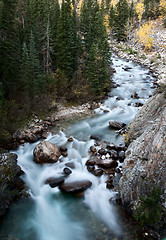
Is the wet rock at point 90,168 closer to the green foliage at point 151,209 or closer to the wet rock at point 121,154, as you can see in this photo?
the wet rock at point 121,154

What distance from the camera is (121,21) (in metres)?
61.5

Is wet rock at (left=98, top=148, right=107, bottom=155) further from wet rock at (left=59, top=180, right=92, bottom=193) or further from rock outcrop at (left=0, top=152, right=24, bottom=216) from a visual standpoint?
rock outcrop at (left=0, top=152, right=24, bottom=216)

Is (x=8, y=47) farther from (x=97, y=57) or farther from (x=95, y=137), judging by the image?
(x=95, y=137)

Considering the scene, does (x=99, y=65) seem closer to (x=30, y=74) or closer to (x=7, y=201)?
(x=30, y=74)

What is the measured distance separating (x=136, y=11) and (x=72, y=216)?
75.5 m

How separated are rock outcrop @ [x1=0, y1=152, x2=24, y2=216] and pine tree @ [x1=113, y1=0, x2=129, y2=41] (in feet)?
201

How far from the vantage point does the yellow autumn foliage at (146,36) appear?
50812 millimetres

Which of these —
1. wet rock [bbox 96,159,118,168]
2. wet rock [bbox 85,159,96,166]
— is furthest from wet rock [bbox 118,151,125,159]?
wet rock [bbox 85,159,96,166]

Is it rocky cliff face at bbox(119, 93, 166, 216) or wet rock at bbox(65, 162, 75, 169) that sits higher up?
rocky cliff face at bbox(119, 93, 166, 216)

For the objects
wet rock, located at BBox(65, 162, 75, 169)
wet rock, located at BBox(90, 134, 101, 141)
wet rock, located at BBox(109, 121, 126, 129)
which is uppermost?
wet rock, located at BBox(109, 121, 126, 129)

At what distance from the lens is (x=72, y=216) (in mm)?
11047

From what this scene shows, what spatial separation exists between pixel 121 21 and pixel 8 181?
64.5 m

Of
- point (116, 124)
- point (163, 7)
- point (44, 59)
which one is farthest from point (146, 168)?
point (163, 7)

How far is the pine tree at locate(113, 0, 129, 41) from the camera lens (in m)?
61.8
